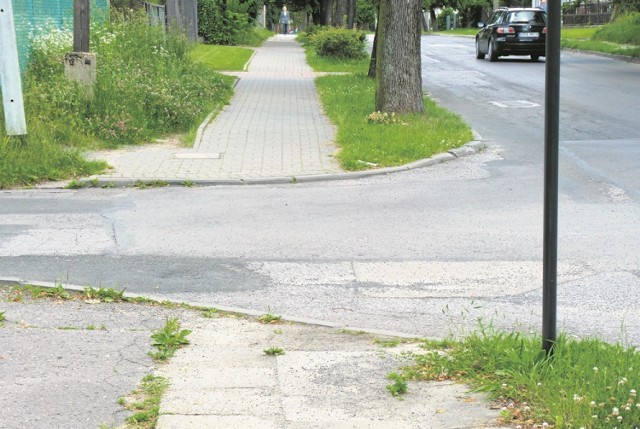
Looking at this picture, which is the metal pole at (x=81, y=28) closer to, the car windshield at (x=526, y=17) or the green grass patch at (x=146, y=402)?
the green grass patch at (x=146, y=402)

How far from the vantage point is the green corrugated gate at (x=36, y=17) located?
54.7 feet

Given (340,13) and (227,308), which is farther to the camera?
(340,13)

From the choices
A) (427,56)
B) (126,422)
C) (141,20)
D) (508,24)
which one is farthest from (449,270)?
(427,56)

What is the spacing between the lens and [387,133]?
15.2m

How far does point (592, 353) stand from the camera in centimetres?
507

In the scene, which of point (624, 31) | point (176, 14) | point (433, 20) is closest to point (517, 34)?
point (624, 31)

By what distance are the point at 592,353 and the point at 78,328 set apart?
303 centimetres

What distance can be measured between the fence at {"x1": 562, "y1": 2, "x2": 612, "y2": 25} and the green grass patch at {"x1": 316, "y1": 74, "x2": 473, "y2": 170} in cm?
4125

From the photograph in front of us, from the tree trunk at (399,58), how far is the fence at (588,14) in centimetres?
4265

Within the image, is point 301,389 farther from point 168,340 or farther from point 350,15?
point 350,15

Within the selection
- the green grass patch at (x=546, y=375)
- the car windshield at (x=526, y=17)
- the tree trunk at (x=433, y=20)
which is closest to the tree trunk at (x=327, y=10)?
the car windshield at (x=526, y=17)

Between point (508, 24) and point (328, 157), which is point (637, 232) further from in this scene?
point (508, 24)

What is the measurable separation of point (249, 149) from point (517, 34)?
20.9 m

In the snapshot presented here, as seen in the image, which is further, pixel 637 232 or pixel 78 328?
pixel 637 232
